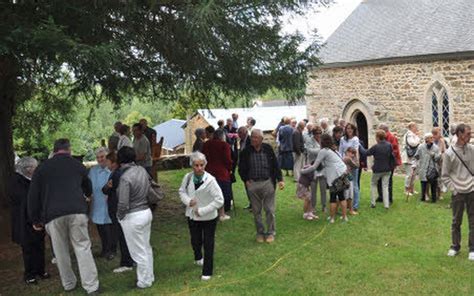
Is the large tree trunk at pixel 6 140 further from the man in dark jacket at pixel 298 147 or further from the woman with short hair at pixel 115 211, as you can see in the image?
the man in dark jacket at pixel 298 147

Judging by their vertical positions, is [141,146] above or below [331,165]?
above

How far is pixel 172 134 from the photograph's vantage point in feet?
149

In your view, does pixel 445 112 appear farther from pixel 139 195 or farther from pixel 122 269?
pixel 139 195

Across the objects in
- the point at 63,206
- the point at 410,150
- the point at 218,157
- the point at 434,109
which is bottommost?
the point at 63,206

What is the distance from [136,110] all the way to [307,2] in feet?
236

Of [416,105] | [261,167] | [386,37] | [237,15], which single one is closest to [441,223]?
[261,167]

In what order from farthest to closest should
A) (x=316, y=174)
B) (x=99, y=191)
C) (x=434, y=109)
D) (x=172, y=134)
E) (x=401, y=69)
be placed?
(x=172, y=134)
(x=401, y=69)
(x=434, y=109)
(x=316, y=174)
(x=99, y=191)

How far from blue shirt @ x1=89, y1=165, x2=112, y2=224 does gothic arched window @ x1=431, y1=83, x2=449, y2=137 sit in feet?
44.3

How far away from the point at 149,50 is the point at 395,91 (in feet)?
39.9

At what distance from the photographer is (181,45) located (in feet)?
26.6

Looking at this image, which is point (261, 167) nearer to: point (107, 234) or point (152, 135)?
point (107, 234)

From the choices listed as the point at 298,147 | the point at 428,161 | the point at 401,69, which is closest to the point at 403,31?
the point at 401,69

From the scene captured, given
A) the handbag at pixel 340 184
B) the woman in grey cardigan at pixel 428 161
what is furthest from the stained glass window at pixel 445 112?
the handbag at pixel 340 184

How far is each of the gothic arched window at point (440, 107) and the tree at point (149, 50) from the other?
977cm
